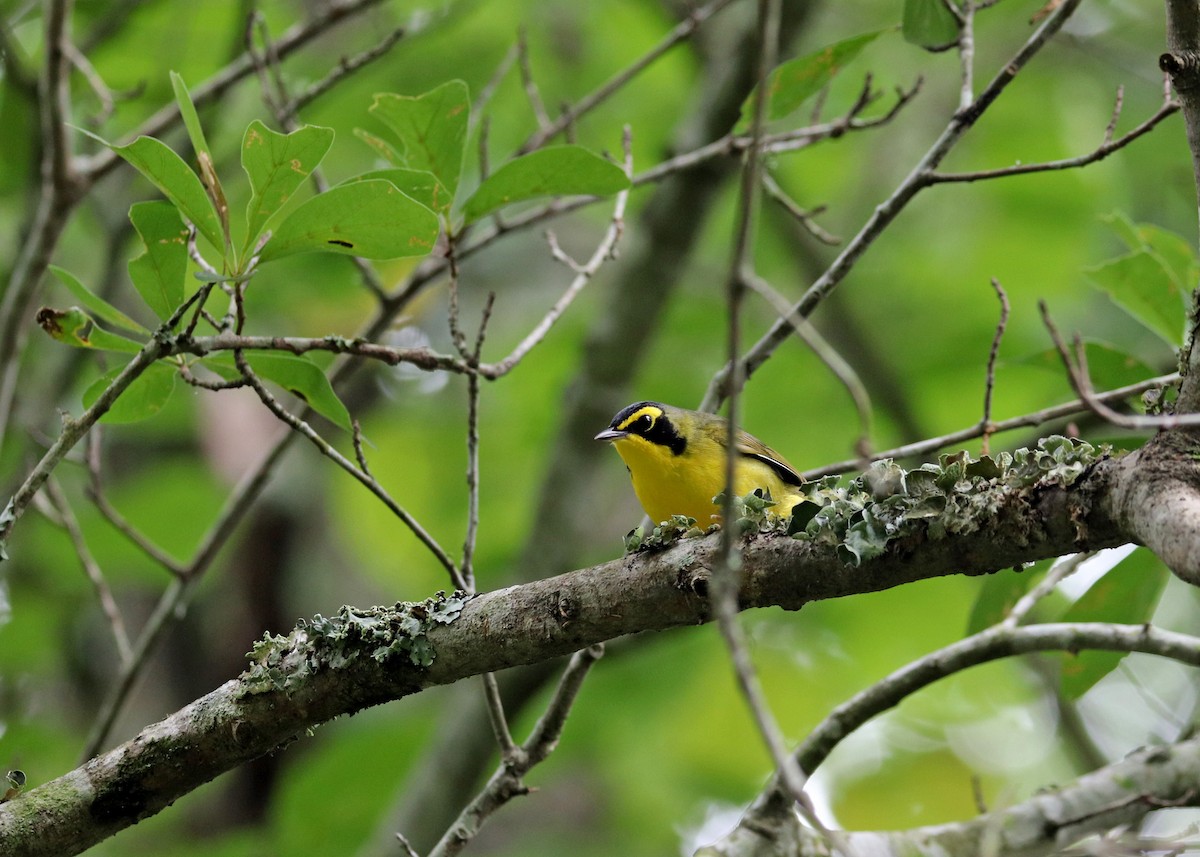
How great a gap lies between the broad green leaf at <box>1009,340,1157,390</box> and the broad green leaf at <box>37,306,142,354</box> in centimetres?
313

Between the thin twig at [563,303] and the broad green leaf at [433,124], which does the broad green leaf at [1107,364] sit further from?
the broad green leaf at [433,124]

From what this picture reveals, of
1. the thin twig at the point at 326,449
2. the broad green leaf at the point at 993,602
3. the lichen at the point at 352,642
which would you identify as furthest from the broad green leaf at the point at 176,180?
the broad green leaf at the point at 993,602

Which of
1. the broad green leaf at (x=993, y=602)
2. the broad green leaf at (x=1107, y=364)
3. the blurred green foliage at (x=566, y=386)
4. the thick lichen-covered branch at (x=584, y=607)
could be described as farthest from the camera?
the blurred green foliage at (x=566, y=386)

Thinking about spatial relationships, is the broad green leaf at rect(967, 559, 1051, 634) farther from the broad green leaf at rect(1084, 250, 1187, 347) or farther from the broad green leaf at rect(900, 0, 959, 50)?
the broad green leaf at rect(900, 0, 959, 50)

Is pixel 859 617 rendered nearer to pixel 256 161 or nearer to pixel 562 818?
pixel 562 818

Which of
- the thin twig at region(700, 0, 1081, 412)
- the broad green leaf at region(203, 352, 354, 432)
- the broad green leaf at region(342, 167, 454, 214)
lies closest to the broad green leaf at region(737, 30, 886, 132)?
the thin twig at region(700, 0, 1081, 412)

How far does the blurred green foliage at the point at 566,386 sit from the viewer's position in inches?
287

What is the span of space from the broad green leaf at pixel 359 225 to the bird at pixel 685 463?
6.59 feet

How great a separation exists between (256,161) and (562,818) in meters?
8.16

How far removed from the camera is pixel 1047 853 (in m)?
2.79

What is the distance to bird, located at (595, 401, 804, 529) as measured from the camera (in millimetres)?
5109

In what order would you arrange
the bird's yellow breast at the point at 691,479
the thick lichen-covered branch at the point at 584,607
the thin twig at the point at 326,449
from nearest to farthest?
the thick lichen-covered branch at the point at 584,607 < the thin twig at the point at 326,449 < the bird's yellow breast at the point at 691,479

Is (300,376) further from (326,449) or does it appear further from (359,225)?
(359,225)

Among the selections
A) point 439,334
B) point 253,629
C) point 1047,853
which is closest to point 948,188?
point 439,334
